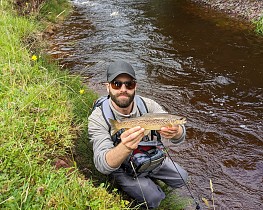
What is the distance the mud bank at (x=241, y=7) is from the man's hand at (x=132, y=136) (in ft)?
40.0

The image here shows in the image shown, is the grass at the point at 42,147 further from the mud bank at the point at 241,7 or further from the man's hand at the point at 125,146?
the mud bank at the point at 241,7

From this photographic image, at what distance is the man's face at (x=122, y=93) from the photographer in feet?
12.5

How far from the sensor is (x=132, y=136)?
306 centimetres

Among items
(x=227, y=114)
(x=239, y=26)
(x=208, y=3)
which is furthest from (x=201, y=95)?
(x=208, y=3)

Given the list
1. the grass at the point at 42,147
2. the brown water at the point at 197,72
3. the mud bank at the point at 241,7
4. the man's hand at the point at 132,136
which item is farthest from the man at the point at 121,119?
the mud bank at the point at 241,7

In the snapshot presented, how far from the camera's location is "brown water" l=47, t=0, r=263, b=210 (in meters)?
5.58

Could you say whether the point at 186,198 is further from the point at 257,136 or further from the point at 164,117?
the point at 257,136

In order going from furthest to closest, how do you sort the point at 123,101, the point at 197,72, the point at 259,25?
the point at 259,25 → the point at 197,72 → the point at 123,101

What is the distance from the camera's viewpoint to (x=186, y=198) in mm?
4688

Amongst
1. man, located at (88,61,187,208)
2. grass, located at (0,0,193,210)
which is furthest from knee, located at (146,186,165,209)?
grass, located at (0,0,193,210)

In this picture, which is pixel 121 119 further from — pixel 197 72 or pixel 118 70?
Result: pixel 197 72

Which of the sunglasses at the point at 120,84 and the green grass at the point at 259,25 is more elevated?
the sunglasses at the point at 120,84

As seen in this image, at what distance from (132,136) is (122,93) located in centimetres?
90

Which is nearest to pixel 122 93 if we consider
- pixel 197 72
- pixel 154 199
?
pixel 154 199
